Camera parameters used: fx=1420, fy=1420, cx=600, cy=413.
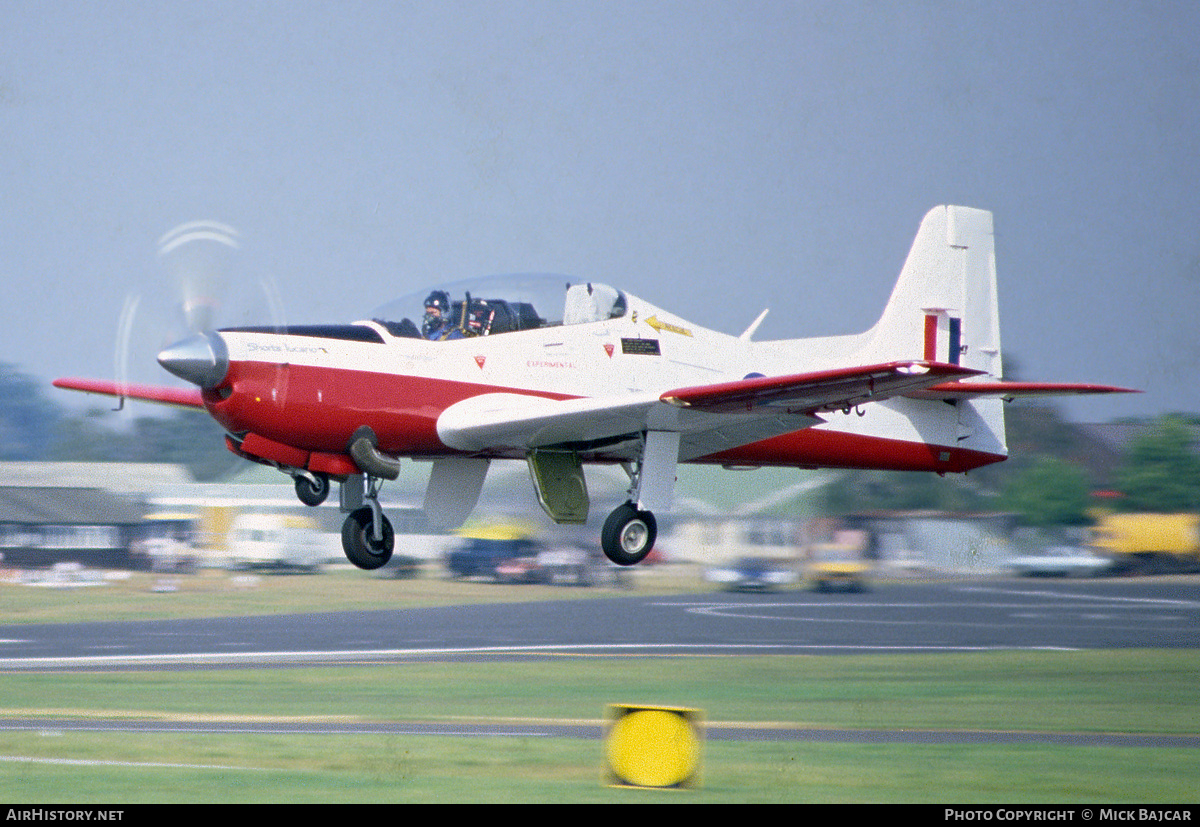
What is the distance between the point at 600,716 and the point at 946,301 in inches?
404

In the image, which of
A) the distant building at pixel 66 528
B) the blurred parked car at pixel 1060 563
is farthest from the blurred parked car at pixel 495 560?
the blurred parked car at pixel 1060 563

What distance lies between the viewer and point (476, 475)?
16219 millimetres

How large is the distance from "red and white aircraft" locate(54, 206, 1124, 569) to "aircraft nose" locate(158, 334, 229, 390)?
0.02 meters

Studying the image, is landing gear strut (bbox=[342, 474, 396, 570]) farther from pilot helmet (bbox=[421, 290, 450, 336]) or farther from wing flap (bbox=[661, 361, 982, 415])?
wing flap (bbox=[661, 361, 982, 415])

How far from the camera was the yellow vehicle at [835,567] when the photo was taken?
38344mm

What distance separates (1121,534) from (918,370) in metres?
31.2

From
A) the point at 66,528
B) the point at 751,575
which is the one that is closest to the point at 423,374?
the point at 751,575

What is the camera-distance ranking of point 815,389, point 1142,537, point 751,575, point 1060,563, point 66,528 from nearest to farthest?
1. point 815,389
2. point 751,575
3. point 1142,537
4. point 1060,563
5. point 66,528

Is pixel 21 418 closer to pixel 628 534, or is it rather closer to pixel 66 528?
pixel 66 528

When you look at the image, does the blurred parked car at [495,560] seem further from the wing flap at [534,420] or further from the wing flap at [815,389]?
the wing flap at [815,389]

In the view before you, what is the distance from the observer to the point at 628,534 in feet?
50.5

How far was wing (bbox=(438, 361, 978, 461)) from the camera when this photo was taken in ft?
45.9

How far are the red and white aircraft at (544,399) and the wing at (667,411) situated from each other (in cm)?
3

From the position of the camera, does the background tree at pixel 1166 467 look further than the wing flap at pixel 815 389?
Yes
